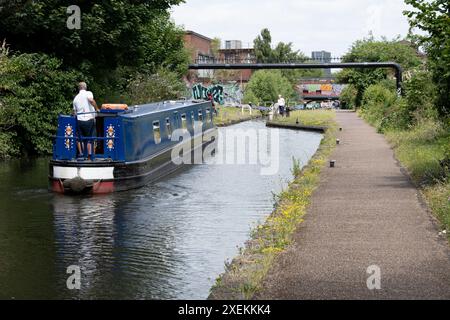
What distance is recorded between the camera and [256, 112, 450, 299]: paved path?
5.77 m

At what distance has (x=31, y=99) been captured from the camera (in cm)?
1923

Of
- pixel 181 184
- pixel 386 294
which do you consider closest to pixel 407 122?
pixel 181 184

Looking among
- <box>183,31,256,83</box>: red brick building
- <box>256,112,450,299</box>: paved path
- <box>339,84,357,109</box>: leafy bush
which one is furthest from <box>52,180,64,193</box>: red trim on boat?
<box>183,31,256,83</box>: red brick building

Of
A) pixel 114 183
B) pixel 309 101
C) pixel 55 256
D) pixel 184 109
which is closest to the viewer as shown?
pixel 55 256

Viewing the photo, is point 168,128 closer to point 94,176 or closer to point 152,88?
point 94,176

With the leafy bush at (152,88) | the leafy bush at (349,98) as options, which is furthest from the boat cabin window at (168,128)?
the leafy bush at (349,98)

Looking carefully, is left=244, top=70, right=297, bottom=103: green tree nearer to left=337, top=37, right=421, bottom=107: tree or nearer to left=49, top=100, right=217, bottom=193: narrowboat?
left=337, top=37, right=421, bottom=107: tree

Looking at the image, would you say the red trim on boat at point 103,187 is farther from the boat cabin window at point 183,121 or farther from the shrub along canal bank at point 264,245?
the boat cabin window at point 183,121

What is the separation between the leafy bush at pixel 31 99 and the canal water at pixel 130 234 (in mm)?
3146

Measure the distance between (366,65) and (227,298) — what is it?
34694 millimetres

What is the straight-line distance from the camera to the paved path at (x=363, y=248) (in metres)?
5.77

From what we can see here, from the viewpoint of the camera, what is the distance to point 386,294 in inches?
221

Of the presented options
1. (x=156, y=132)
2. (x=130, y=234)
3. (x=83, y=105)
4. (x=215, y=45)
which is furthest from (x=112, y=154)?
(x=215, y=45)
